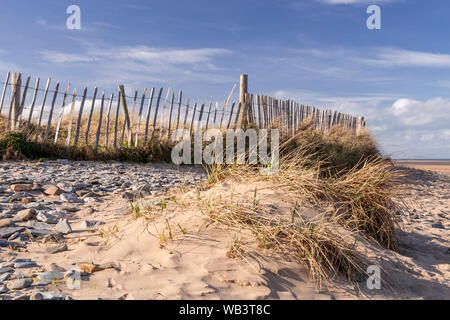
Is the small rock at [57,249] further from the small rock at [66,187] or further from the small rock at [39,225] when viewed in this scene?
the small rock at [66,187]

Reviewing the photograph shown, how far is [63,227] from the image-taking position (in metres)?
3.39

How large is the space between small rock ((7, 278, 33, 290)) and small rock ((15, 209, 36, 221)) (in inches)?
64.7

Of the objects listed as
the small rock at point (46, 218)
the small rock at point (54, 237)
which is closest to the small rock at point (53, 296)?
the small rock at point (54, 237)

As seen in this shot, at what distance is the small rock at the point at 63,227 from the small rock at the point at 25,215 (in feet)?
1.55

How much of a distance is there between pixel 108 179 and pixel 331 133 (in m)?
7.40

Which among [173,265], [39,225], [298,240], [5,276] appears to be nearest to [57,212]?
[39,225]

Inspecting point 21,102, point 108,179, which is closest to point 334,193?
point 108,179

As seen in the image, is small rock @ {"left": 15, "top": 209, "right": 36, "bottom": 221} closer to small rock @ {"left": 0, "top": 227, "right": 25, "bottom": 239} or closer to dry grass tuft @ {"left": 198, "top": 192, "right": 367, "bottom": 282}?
small rock @ {"left": 0, "top": 227, "right": 25, "bottom": 239}

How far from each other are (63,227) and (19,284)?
127cm

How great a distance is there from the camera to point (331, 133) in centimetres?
1127

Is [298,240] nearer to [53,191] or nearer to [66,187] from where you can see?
[53,191]

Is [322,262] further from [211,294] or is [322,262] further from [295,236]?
[211,294]
